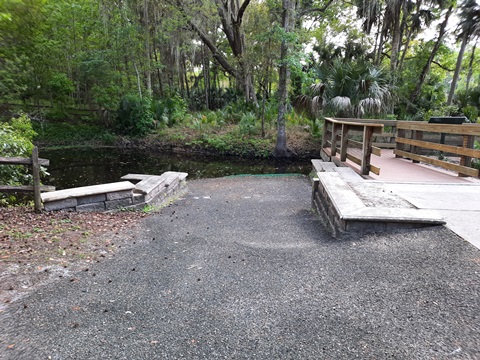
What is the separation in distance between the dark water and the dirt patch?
5659 mm

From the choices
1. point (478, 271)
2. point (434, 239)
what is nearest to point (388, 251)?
point (434, 239)

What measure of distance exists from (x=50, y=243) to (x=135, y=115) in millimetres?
16327

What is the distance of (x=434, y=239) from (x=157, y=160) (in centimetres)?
1339

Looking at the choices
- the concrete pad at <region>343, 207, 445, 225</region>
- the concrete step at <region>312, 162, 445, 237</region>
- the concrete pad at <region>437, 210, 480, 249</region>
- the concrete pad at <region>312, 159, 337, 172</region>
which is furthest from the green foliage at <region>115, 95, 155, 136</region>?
the concrete pad at <region>437, 210, 480, 249</region>

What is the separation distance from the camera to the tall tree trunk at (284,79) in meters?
→ 12.8

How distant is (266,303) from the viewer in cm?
254

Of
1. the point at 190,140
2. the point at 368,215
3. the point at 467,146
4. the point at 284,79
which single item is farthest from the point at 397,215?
the point at 190,140

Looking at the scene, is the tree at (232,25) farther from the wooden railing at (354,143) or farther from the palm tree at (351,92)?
the wooden railing at (354,143)

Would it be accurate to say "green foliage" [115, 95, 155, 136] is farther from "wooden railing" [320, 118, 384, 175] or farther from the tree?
"wooden railing" [320, 118, 384, 175]

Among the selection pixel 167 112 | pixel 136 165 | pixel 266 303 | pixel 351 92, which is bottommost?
pixel 136 165

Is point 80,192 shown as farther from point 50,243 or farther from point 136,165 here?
point 136,165

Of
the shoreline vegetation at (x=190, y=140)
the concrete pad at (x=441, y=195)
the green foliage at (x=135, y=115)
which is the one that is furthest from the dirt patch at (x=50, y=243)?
the green foliage at (x=135, y=115)

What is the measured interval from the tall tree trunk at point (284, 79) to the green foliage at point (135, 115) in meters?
8.69

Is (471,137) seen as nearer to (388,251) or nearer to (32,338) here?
(388,251)
